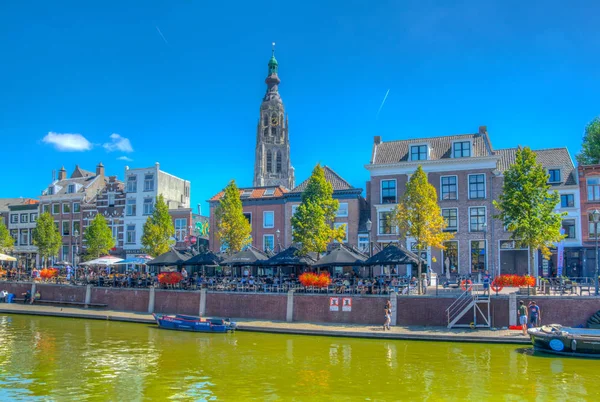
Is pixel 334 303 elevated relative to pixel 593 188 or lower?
lower

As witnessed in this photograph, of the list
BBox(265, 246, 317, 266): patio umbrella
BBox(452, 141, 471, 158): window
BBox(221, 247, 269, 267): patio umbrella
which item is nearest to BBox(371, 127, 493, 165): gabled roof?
BBox(452, 141, 471, 158): window

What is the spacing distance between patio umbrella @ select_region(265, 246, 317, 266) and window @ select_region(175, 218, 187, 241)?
89.5ft

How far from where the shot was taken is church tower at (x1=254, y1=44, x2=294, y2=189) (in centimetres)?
10956

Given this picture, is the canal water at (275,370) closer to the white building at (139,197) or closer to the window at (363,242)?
the window at (363,242)

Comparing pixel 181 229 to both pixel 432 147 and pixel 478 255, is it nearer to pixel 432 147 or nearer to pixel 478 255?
pixel 432 147

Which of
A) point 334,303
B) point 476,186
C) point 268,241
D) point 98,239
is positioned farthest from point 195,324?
point 98,239

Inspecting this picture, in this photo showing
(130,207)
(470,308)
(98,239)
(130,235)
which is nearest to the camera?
(470,308)

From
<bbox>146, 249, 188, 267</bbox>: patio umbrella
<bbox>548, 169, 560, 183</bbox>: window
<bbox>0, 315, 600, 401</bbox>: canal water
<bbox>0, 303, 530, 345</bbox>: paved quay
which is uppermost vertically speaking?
<bbox>548, 169, 560, 183</bbox>: window

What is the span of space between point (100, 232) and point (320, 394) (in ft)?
151

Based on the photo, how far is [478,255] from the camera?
46.1 meters

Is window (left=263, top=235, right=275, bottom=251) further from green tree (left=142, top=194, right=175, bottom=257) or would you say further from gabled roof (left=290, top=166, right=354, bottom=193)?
green tree (left=142, top=194, right=175, bottom=257)

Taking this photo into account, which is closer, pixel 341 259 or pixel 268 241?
pixel 341 259

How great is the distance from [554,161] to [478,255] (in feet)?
34.8

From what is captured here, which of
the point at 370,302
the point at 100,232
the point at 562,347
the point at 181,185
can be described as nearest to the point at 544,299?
the point at 562,347
